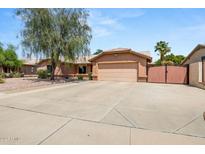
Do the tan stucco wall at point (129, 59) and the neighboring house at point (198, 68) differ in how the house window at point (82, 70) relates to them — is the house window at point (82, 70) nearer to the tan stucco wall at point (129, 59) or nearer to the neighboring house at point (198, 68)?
the tan stucco wall at point (129, 59)

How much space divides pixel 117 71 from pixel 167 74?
574 centimetres

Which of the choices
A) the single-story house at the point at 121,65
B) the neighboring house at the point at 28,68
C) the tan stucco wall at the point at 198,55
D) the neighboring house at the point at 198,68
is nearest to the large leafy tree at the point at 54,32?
the single-story house at the point at 121,65

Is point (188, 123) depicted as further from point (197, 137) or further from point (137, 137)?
point (137, 137)

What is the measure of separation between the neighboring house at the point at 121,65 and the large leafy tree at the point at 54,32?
396 centimetres

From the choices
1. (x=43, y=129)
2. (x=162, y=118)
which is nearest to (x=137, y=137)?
(x=162, y=118)

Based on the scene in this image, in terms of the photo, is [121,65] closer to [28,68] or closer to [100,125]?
[100,125]

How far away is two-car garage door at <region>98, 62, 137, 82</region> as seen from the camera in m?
20.6

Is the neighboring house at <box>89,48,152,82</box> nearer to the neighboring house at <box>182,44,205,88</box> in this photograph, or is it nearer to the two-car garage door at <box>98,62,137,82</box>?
the two-car garage door at <box>98,62,137,82</box>

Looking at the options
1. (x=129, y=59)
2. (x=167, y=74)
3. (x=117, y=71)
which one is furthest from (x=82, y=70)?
(x=167, y=74)

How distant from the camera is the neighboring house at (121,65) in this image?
20.2 meters

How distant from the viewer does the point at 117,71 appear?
2145cm

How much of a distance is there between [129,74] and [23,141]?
17.7 meters

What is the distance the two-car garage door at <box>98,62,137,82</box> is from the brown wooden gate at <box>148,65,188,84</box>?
192 cm
